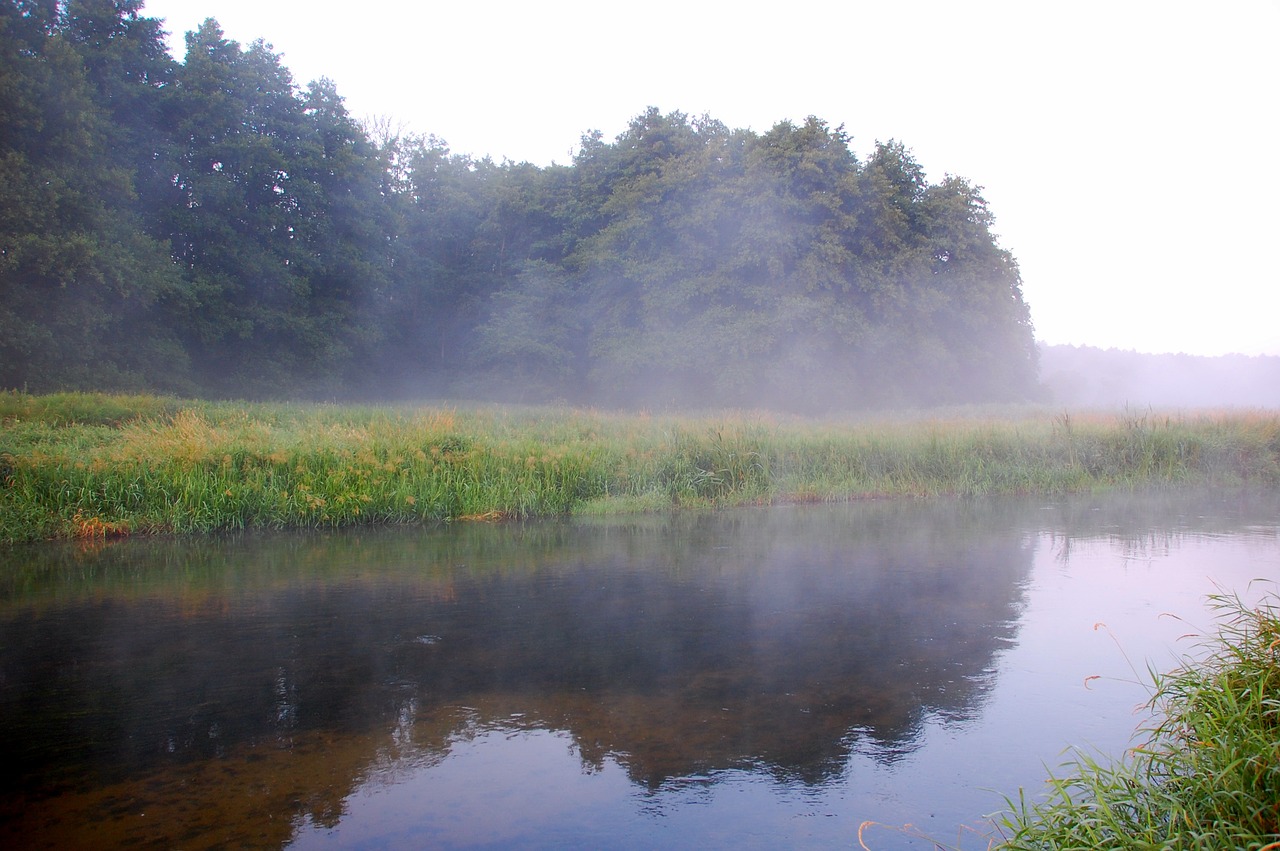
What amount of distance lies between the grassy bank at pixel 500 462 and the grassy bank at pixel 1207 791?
9.50m

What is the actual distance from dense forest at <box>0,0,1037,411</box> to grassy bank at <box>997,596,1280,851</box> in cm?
2656

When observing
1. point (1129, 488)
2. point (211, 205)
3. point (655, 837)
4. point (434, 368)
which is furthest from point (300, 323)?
point (655, 837)

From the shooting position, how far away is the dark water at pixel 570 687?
355 centimetres

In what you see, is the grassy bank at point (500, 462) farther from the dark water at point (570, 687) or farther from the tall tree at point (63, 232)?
the tall tree at point (63, 232)

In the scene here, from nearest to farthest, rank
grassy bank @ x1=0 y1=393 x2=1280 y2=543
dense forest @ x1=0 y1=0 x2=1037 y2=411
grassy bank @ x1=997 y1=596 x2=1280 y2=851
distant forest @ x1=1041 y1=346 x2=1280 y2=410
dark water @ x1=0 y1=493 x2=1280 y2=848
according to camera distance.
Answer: grassy bank @ x1=997 y1=596 x2=1280 y2=851 → dark water @ x1=0 y1=493 x2=1280 y2=848 → grassy bank @ x1=0 y1=393 x2=1280 y2=543 → dense forest @ x1=0 y1=0 x2=1037 y2=411 → distant forest @ x1=1041 y1=346 x2=1280 y2=410

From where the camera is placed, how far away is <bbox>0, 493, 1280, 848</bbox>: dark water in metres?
3.55

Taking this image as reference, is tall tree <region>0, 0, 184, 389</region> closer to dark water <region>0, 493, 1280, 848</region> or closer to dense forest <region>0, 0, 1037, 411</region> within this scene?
dense forest <region>0, 0, 1037, 411</region>

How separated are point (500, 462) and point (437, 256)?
2987cm

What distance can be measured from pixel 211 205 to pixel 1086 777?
1369 inches

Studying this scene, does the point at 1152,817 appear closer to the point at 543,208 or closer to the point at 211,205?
the point at 211,205

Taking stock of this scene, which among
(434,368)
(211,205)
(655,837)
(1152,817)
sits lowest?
(655,837)

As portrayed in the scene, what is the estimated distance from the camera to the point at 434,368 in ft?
131

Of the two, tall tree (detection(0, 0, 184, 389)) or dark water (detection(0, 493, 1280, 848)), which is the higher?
tall tree (detection(0, 0, 184, 389))

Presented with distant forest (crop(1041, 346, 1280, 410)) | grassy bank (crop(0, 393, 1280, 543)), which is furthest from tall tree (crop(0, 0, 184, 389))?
distant forest (crop(1041, 346, 1280, 410))
